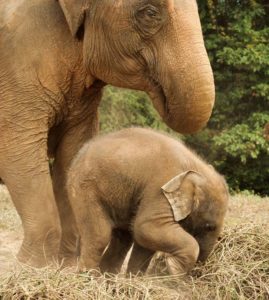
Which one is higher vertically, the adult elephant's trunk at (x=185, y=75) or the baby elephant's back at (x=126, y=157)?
the adult elephant's trunk at (x=185, y=75)

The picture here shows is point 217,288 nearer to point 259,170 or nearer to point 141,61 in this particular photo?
point 141,61

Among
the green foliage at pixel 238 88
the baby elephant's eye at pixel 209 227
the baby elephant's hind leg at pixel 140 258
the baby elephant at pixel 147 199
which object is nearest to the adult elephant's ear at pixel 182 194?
the baby elephant at pixel 147 199

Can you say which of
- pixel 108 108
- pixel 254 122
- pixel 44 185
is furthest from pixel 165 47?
pixel 254 122

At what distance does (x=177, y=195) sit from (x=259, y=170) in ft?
32.8

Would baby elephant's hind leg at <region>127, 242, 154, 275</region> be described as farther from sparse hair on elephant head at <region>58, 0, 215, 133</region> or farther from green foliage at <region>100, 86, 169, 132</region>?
green foliage at <region>100, 86, 169, 132</region>

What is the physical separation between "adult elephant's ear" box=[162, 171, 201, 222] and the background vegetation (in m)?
8.71

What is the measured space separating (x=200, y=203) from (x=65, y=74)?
39.1 inches

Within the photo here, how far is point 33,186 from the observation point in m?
3.99

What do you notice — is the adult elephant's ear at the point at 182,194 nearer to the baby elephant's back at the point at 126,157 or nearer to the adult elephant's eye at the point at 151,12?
the baby elephant's back at the point at 126,157

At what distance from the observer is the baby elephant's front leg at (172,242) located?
3424mm

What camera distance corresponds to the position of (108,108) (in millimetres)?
11578

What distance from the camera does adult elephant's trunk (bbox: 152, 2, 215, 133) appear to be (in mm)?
3459

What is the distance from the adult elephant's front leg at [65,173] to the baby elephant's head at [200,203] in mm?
791

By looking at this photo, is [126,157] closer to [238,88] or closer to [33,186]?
[33,186]
